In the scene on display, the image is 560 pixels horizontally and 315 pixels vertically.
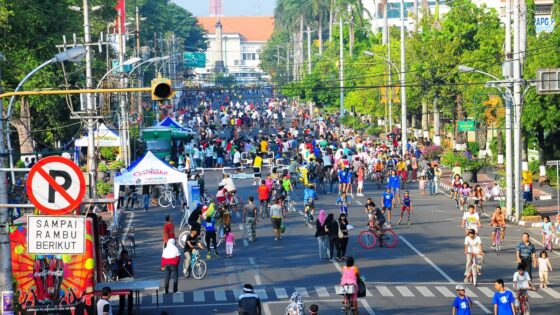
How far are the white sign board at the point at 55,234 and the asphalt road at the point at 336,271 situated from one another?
10347mm

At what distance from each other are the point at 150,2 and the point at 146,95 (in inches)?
2469

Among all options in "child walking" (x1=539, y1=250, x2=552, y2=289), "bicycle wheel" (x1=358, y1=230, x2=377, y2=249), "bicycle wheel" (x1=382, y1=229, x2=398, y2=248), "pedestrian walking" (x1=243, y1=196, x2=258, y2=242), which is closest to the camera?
"child walking" (x1=539, y1=250, x2=552, y2=289)

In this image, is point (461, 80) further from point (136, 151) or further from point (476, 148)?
point (136, 151)

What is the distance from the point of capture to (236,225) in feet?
144

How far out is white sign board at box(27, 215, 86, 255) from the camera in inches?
683

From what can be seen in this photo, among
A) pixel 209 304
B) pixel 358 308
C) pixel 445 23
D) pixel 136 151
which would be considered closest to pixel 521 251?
pixel 358 308

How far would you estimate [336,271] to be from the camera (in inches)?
1310

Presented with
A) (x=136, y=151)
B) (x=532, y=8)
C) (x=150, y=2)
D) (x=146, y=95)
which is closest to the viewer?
(x=532, y=8)

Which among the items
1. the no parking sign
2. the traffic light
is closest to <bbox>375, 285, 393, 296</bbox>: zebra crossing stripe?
the no parking sign

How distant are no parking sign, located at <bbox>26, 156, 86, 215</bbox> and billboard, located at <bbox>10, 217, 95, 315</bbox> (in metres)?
6.72

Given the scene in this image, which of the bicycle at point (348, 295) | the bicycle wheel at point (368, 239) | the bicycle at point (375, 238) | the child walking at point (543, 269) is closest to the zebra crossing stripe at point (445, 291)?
the child walking at point (543, 269)

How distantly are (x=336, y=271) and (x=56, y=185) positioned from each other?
1672cm

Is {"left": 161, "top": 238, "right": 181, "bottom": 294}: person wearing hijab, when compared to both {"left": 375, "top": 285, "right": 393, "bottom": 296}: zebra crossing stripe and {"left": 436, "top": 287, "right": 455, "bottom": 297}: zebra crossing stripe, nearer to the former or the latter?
{"left": 375, "top": 285, "right": 393, "bottom": 296}: zebra crossing stripe

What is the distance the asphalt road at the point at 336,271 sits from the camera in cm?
2848
